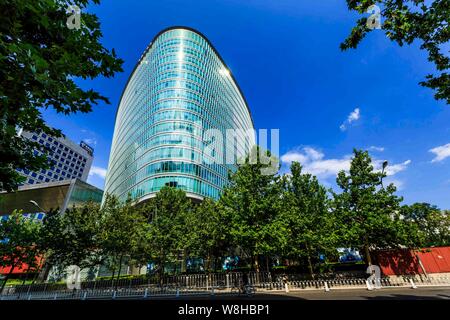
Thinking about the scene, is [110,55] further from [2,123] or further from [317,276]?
[317,276]

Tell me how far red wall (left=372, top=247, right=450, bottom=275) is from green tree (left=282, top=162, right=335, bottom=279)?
612 centimetres

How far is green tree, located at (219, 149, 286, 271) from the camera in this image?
17594 mm

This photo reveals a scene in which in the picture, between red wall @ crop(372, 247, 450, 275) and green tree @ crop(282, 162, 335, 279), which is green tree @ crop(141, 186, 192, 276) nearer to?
green tree @ crop(282, 162, 335, 279)

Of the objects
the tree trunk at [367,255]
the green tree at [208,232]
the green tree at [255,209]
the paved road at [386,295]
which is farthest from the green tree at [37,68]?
the tree trunk at [367,255]

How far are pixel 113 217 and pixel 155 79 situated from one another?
35.5m

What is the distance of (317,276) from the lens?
2030 cm

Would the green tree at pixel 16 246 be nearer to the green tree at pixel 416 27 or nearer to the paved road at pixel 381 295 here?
the paved road at pixel 381 295

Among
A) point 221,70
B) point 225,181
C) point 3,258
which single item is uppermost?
point 221,70

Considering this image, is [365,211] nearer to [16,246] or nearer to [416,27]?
[416,27]

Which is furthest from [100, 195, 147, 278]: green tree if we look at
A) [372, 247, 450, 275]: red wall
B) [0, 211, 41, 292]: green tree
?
[372, 247, 450, 275]: red wall

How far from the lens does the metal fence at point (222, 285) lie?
16422 mm

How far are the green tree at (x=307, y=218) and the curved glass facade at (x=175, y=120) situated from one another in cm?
2142
